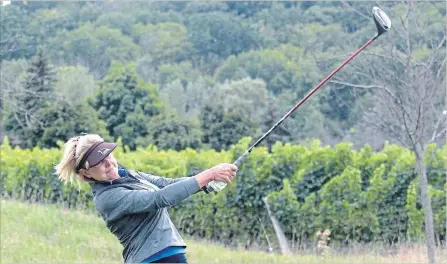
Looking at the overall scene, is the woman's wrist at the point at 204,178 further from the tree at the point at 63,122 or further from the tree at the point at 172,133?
the tree at the point at 172,133

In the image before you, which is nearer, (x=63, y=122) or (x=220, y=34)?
(x=63, y=122)

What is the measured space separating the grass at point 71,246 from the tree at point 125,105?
19.3 meters

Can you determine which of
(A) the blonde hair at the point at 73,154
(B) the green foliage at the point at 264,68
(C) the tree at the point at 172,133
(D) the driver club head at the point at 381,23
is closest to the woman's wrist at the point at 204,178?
(A) the blonde hair at the point at 73,154

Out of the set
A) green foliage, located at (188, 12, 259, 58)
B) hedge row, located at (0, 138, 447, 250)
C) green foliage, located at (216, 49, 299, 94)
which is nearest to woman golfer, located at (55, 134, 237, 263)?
hedge row, located at (0, 138, 447, 250)

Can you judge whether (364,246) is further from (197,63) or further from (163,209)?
(197,63)

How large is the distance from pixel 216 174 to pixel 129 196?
487 mm

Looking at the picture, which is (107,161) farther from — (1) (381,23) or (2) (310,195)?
(2) (310,195)

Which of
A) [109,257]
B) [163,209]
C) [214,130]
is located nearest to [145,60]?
[214,130]

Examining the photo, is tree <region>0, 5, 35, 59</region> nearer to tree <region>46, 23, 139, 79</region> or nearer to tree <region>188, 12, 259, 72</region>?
tree <region>46, 23, 139, 79</region>

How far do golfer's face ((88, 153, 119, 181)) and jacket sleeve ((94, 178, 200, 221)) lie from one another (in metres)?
0.10

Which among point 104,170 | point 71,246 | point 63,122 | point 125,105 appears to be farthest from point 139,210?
point 125,105

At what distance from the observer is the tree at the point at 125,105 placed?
3150 cm

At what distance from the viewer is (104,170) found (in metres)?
4.11

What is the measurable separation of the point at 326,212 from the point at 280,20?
46432 mm
